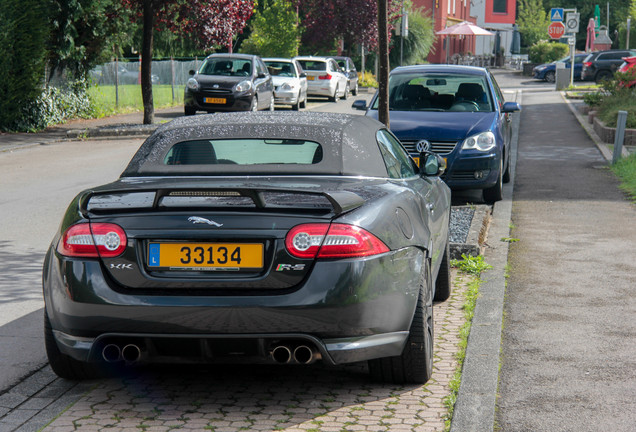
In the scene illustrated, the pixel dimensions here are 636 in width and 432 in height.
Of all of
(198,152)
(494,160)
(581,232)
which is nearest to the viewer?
(198,152)

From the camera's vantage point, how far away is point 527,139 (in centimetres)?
2044

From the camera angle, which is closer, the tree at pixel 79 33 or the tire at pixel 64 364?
the tire at pixel 64 364

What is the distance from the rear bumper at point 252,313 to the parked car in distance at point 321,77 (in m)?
31.6

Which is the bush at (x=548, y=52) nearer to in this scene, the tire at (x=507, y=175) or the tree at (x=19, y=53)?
the tree at (x=19, y=53)

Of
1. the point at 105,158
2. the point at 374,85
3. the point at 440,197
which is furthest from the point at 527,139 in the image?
the point at 374,85

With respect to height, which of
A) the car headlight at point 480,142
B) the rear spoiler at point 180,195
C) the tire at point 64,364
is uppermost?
the rear spoiler at point 180,195

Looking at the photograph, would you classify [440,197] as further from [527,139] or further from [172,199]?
[527,139]

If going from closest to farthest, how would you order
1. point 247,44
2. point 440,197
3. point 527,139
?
point 440,197, point 527,139, point 247,44

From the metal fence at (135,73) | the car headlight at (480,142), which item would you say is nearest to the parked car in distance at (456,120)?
the car headlight at (480,142)

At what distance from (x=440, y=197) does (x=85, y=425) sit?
3.02 meters

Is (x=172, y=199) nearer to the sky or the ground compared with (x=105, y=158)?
nearer to the sky

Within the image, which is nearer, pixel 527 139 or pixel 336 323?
pixel 336 323

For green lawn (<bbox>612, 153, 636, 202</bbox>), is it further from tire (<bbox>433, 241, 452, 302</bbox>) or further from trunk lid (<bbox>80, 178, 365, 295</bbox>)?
trunk lid (<bbox>80, 178, 365, 295</bbox>)

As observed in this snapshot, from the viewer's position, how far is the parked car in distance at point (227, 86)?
2566 centimetres
